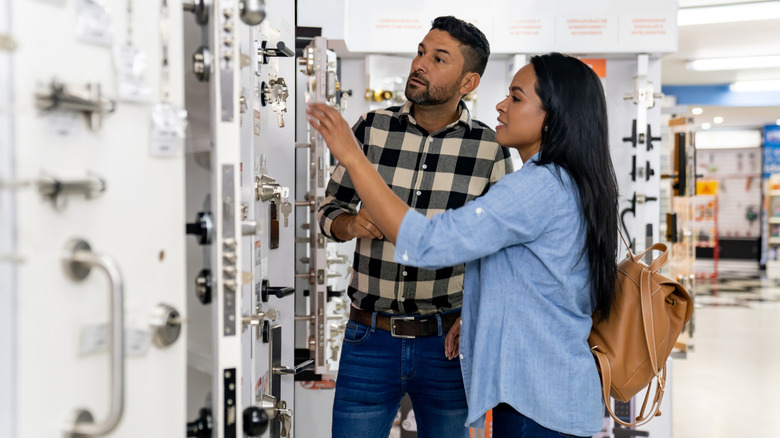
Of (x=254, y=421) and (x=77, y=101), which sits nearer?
(x=77, y=101)

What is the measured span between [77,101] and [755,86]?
1306 cm

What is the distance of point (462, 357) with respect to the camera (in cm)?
180

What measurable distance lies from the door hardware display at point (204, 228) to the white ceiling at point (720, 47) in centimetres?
734

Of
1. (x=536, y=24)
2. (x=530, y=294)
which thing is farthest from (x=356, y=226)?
(x=536, y=24)

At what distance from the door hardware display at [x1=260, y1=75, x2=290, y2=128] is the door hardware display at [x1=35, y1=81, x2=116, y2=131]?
4.13ft

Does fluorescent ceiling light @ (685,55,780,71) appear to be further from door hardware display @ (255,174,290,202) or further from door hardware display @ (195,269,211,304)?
door hardware display @ (195,269,211,304)

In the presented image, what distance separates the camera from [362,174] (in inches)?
62.8

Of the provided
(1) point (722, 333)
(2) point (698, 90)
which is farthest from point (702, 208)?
(1) point (722, 333)

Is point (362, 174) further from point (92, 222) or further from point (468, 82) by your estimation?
point (468, 82)

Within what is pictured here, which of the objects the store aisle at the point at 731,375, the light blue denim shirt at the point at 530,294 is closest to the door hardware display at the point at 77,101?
the light blue denim shirt at the point at 530,294

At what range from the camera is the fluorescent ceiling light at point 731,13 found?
7.68 meters

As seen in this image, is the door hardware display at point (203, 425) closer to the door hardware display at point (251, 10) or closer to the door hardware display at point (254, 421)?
the door hardware display at point (254, 421)

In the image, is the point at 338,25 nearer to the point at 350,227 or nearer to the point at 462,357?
the point at 350,227

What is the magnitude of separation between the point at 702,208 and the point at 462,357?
17657mm
